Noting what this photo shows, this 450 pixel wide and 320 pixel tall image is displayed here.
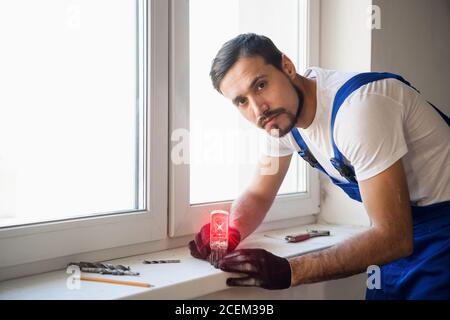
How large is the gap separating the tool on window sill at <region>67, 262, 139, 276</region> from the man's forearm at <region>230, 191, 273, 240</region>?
1.06ft

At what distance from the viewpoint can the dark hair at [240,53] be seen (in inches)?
42.0

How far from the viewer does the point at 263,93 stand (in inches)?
42.6

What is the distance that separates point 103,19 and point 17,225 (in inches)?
20.2

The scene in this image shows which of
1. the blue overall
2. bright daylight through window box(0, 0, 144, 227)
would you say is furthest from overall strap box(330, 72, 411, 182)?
bright daylight through window box(0, 0, 144, 227)

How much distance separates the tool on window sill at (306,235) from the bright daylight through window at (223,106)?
0.67 ft

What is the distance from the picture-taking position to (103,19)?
3.35 ft

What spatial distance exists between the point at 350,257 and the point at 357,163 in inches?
7.9

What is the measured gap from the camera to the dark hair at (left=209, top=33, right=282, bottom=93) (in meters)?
1.07

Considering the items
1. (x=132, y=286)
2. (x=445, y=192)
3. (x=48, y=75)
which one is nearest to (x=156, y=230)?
(x=132, y=286)

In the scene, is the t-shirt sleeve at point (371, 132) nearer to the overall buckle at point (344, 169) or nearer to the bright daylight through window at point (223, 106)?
the overall buckle at point (344, 169)

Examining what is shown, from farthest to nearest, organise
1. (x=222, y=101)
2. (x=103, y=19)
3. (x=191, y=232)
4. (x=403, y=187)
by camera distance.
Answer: (x=222, y=101) → (x=191, y=232) → (x=103, y=19) → (x=403, y=187)

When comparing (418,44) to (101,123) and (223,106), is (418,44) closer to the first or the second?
(223,106)

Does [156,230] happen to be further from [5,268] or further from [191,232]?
[5,268]

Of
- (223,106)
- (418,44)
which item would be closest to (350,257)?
(223,106)
